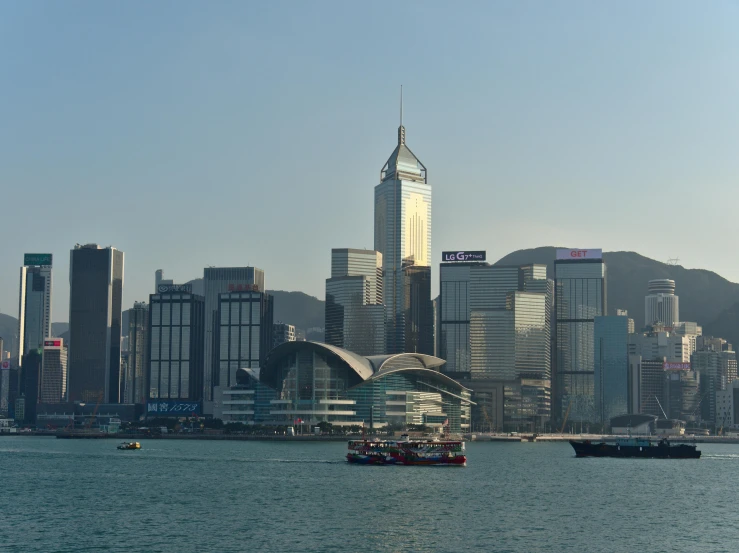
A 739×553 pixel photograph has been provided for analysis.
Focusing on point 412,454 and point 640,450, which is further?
point 640,450

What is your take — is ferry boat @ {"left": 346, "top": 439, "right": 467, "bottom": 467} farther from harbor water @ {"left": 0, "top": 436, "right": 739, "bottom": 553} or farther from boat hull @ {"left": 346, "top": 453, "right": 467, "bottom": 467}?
harbor water @ {"left": 0, "top": 436, "right": 739, "bottom": 553}

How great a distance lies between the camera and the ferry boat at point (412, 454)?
144375mm

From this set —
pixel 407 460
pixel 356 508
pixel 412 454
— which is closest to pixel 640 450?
pixel 412 454

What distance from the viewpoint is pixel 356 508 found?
301 feet

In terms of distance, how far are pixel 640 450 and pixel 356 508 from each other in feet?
345

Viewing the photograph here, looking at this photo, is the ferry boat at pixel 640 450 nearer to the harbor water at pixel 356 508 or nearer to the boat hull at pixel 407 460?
the harbor water at pixel 356 508

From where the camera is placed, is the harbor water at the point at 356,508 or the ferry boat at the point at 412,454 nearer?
the harbor water at the point at 356,508

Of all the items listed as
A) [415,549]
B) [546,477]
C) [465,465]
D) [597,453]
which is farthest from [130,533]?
[597,453]

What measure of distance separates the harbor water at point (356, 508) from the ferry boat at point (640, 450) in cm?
3588

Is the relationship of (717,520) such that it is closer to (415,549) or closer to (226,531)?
(415,549)

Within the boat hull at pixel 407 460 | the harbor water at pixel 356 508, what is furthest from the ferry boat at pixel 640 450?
the boat hull at pixel 407 460

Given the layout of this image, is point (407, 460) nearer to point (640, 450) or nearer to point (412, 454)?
point (412, 454)

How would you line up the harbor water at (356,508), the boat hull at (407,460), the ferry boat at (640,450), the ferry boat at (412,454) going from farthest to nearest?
the ferry boat at (640,450) → the ferry boat at (412,454) → the boat hull at (407,460) → the harbor water at (356,508)

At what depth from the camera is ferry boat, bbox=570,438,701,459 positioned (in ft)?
607
